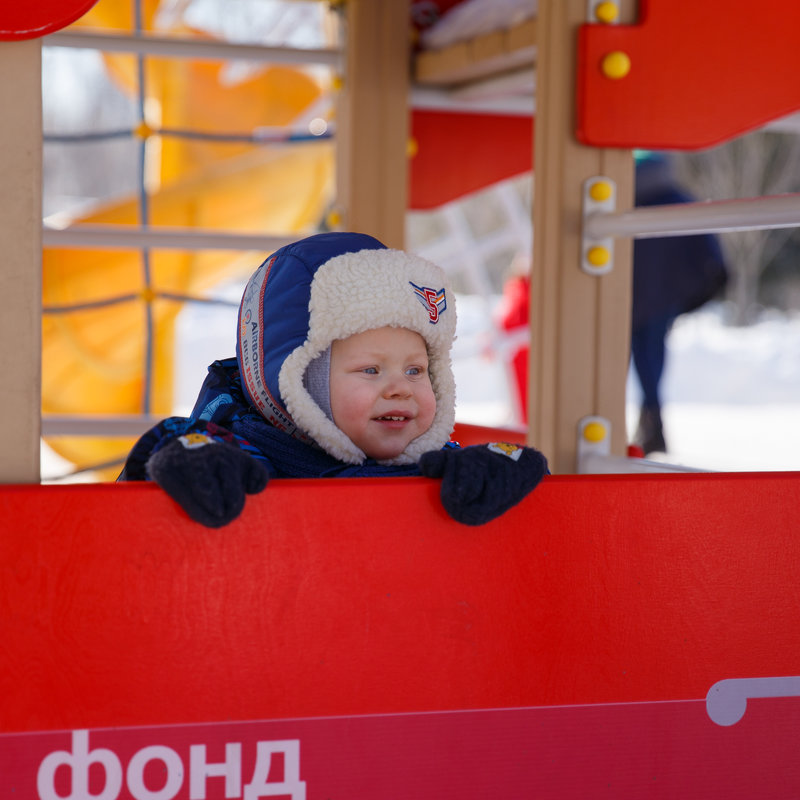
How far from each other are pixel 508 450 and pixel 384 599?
0.67 feet

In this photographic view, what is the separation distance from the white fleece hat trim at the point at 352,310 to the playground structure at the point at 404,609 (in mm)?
443

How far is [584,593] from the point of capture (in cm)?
107

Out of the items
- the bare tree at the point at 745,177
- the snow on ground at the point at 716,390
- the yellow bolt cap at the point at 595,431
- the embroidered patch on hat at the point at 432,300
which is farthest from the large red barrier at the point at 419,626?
the bare tree at the point at 745,177

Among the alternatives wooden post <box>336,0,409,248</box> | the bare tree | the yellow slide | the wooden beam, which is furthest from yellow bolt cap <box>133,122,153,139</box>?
the bare tree

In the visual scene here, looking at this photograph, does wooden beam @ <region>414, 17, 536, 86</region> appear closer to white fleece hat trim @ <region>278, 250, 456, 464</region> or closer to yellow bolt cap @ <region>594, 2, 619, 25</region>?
yellow bolt cap @ <region>594, 2, 619, 25</region>

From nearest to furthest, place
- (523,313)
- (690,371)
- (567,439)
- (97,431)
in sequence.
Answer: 1. (567,439)
2. (97,431)
3. (523,313)
4. (690,371)

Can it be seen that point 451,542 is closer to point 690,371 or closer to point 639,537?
point 639,537

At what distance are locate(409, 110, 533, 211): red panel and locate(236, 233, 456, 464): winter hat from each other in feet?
5.43

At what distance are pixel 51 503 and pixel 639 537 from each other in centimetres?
56

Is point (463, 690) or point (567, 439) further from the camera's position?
point (567, 439)

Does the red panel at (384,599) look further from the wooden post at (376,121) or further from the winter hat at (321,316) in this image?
the wooden post at (376,121)

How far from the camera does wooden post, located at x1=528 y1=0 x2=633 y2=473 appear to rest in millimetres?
1955

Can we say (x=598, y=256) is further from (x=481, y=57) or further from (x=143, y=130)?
(x=143, y=130)

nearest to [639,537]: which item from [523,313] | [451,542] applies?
[451,542]
